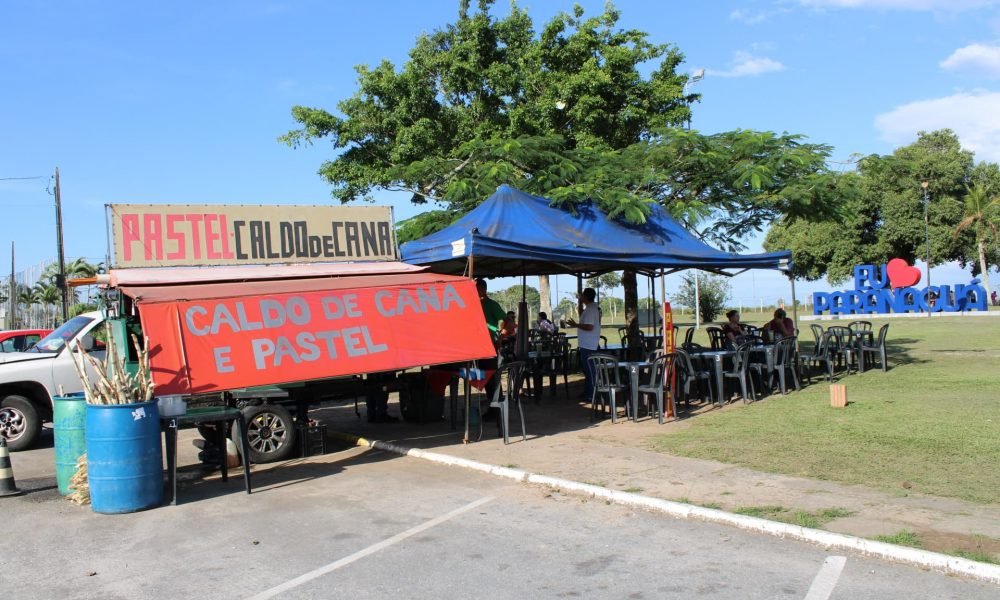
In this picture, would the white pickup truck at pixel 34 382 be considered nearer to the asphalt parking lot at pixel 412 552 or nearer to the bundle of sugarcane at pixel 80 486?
the asphalt parking lot at pixel 412 552

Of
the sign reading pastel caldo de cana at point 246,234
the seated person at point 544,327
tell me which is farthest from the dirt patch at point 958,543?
the seated person at point 544,327

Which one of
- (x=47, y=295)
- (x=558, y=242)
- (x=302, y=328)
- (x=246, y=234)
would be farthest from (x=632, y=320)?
(x=47, y=295)

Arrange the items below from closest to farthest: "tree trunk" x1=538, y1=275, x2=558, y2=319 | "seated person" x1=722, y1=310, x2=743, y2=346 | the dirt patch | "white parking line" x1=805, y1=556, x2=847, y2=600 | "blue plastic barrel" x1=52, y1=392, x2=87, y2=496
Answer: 1. "white parking line" x1=805, y1=556, x2=847, y2=600
2. the dirt patch
3. "blue plastic barrel" x1=52, y1=392, x2=87, y2=496
4. "seated person" x1=722, y1=310, x2=743, y2=346
5. "tree trunk" x1=538, y1=275, x2=558, y2=319

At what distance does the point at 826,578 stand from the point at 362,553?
3186 millimetres

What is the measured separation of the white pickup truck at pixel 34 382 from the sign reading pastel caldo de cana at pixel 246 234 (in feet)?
7.74

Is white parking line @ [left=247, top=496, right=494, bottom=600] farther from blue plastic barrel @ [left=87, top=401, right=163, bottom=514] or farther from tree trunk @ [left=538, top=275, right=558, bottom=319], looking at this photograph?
tree trunk @ [left=538, top=275, right=558, bottom=319]

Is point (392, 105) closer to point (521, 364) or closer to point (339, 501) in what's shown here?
point (521, 364)

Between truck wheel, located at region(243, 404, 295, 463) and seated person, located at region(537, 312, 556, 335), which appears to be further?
seated person, located at region(537, 312, 556, 335)

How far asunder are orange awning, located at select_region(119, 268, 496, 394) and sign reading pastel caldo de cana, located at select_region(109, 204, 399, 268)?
805mm

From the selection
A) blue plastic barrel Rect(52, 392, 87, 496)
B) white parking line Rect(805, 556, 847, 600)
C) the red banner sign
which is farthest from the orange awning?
white parking line Rect(805, 556, 847, 600)

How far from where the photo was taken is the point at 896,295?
4697 centimetres

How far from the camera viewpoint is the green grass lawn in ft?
25.2

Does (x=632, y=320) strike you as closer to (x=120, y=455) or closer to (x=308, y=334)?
(x=308, y=334)

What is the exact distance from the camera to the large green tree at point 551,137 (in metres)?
14.6
